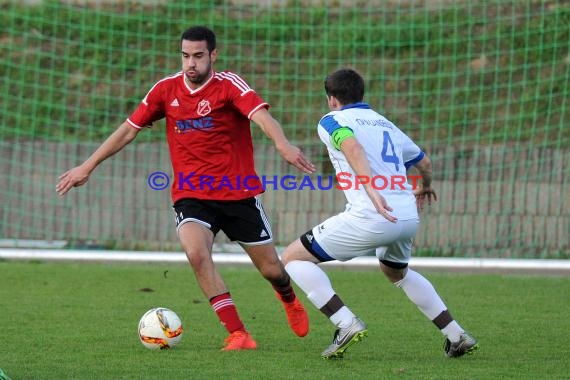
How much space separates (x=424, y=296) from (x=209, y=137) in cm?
167

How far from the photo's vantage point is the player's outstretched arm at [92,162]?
6750 mm

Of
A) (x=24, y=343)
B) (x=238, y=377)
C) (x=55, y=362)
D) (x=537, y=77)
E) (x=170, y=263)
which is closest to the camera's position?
(x=238, y=377)

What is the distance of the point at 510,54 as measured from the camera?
1298cm

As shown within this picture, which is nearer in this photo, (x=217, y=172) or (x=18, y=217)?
(x=217, y=172)

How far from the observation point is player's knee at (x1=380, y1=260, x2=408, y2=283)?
6461mm

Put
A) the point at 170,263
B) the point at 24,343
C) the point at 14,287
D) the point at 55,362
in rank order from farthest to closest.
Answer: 1. the point at 170,263
2. the point at 14,287
3. the point at 24,343
4. the point at 55,362


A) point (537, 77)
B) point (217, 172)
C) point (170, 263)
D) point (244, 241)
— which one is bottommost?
point (170, 263)

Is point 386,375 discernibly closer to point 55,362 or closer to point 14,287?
point 55,362

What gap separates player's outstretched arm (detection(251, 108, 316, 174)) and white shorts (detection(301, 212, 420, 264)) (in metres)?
0.35

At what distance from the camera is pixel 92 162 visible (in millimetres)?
6879

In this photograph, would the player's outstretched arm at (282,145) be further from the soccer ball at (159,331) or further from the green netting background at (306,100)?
the green netting background at (306,100)

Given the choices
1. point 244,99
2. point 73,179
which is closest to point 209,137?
point 244,99

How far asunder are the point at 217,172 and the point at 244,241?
1.54ft

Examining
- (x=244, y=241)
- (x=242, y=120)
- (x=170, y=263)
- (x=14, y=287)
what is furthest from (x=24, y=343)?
(x=170, y=263)
